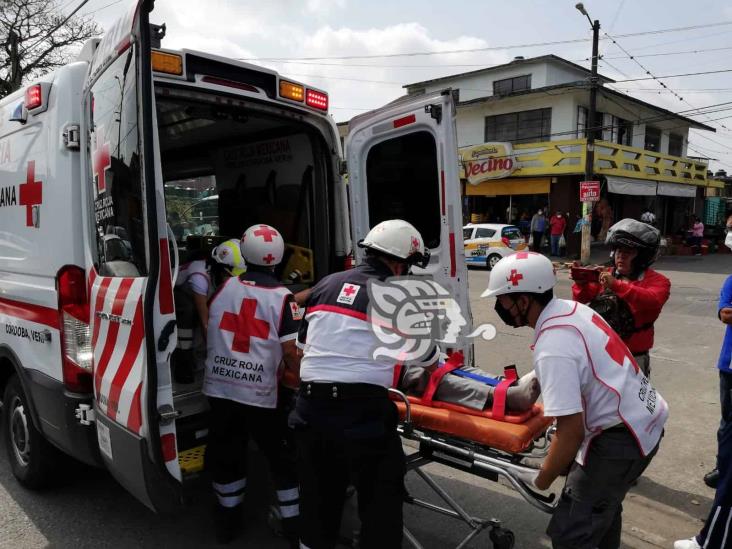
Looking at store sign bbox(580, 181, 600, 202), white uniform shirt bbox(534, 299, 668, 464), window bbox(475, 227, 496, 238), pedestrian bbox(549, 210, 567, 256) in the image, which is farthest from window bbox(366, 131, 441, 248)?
pedestrian bbox(549, 210, 567, 256)

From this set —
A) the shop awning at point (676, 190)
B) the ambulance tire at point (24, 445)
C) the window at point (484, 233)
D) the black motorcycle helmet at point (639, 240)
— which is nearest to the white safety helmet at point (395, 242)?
the black motorcycle helmet at point (639, 240)

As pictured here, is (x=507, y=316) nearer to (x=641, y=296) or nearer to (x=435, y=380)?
(x=435, y=380)

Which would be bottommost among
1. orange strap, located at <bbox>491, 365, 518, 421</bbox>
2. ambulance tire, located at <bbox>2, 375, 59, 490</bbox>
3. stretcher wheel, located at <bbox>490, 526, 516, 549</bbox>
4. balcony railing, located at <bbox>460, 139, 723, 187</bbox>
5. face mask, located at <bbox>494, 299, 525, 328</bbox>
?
stretcher wheel, located at <bbox>490, 526, 516, 549</bbox>

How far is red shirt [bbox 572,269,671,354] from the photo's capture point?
10.6 feet

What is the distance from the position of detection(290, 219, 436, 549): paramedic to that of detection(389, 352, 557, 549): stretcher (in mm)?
223

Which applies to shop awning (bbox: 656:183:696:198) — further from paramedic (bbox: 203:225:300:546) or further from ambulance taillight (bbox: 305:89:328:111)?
paramedic (bbox: 203:225:300:546)

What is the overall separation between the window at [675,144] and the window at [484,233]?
729 inches

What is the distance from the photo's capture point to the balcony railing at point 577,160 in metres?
19.7

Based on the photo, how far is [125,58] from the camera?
2338 mm

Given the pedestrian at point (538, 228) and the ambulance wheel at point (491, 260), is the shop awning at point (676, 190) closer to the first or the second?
the pedestrian at point (538, 228)

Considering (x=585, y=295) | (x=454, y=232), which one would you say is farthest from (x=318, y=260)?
(x=585, y=295)

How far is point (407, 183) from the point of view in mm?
4152

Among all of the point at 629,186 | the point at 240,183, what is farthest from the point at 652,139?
the point at 240,183

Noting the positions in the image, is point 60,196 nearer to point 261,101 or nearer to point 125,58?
point 125,58
